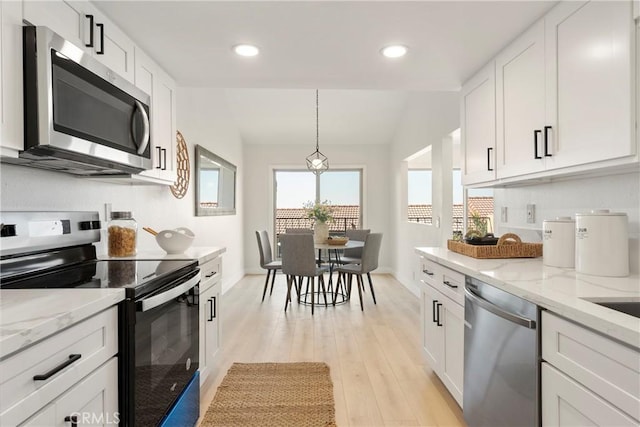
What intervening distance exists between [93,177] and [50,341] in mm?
1424

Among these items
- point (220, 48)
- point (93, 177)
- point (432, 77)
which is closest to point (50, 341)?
point (93, 177)

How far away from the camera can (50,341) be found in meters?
0.96

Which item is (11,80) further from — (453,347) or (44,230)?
(453,347)

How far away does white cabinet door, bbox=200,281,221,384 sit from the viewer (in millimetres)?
2266

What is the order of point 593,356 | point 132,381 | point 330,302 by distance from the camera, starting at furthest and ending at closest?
1. point 330,302
2. point 132,381
3. point 593,356

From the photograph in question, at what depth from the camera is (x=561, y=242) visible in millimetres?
1837

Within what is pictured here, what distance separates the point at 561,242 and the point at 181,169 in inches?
130

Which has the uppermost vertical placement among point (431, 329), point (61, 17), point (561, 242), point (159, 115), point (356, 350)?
point (61, 17)

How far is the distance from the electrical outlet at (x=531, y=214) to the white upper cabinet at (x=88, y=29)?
259 cm

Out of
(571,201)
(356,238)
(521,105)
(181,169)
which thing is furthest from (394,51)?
(356,238)

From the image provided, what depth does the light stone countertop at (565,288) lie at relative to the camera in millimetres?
992

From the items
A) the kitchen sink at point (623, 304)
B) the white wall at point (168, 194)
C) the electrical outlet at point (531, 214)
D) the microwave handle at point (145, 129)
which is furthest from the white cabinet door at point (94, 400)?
the electrical outlet at point (531, 214)

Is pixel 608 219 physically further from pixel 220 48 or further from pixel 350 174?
pixel 350 174

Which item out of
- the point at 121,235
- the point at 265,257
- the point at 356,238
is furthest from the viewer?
the point at 356,238
